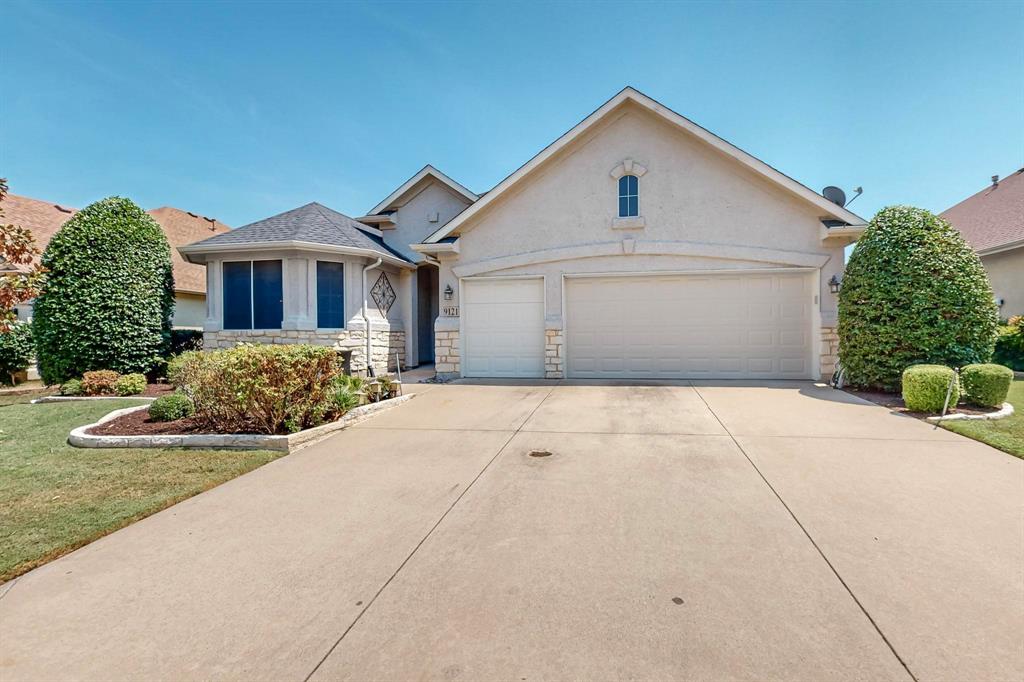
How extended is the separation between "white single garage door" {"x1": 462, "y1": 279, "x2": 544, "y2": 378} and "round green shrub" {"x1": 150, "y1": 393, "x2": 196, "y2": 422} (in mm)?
6284

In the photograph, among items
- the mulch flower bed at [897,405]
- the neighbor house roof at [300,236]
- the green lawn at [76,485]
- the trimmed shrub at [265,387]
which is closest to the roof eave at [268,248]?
the neighbor house roof at [300,236]

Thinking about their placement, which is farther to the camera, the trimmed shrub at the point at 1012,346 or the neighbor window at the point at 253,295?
the neighbor window at the point at 253,295

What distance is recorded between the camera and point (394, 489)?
4254 mm

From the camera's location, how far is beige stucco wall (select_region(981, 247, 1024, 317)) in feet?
48.4

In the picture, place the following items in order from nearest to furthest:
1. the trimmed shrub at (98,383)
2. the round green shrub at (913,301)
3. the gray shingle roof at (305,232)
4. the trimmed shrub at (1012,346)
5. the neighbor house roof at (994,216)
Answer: the round green shrub at (913,301) → the trimmed shrub at (98,383) → the trimmed shrub at (1012,346) → the gray shingle roof at (305,232) → the neighbor house roof at (994,216)

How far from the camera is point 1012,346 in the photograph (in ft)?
40.7

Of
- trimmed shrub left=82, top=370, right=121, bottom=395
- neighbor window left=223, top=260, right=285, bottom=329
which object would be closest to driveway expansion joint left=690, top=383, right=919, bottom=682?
neighbor window left=223, top=260, right=285, bottom=329

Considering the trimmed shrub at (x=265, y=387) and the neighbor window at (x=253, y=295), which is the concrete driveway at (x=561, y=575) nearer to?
the trimmed shrub at (x=265, y=387)

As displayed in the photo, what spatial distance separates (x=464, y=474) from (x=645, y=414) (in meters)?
3.68

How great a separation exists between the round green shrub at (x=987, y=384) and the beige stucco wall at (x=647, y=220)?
11.2 ft

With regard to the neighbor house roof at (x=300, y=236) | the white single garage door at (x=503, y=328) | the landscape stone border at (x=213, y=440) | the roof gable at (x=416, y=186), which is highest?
the roof gable at (x=416, y=186)

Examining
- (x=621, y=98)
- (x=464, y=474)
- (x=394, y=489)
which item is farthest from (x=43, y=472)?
(x=621, y=98)

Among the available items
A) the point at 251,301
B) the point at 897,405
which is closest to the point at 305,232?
the point at 251,301

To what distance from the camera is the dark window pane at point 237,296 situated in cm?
1270
